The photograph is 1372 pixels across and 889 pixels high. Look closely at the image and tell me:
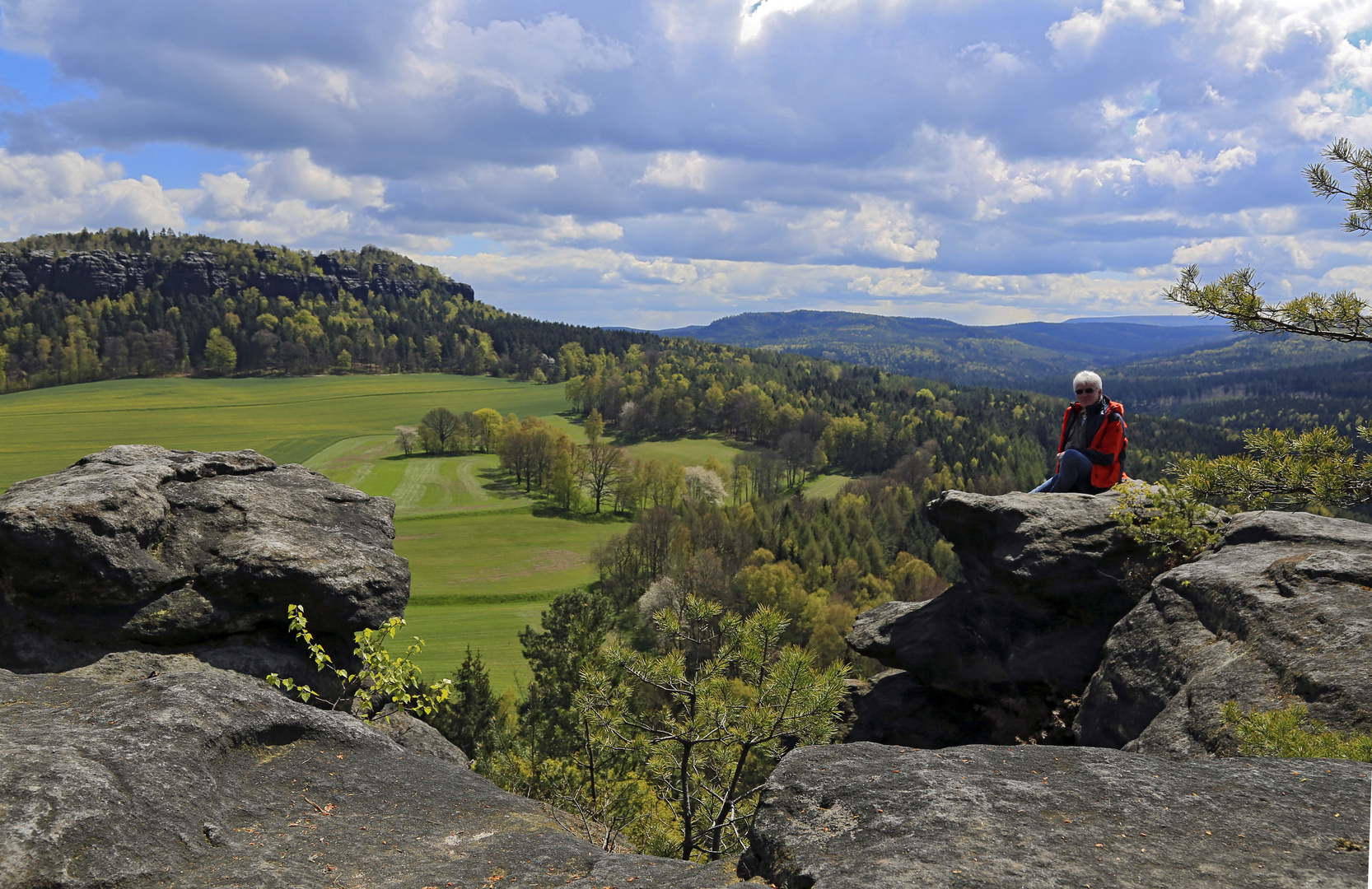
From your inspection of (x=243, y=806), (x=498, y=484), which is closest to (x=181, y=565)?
(x=243, y=806)

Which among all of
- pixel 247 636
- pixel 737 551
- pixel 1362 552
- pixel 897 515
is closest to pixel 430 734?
pixel 247 636

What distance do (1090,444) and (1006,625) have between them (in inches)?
189

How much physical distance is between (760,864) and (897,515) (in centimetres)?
11175

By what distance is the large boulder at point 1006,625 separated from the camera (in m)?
16.0

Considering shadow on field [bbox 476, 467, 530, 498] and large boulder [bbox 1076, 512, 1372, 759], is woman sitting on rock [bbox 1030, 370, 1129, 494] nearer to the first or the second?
large boulder [bbox 1076, 512, 1372, 759]

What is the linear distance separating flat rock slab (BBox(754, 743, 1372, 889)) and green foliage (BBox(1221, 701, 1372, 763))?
0.93 metres

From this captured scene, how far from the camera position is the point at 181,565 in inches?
555

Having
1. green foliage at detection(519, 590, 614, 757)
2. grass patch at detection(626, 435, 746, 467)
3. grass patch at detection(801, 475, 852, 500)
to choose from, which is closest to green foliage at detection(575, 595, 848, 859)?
green foliage at detection(519, 590, 614, 757)

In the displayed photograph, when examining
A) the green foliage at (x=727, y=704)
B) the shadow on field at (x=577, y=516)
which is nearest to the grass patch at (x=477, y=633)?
the shadow on field at (x=577, y=516)

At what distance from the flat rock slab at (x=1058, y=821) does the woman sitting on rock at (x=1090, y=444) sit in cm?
945

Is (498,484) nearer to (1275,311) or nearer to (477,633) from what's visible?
(477,633)

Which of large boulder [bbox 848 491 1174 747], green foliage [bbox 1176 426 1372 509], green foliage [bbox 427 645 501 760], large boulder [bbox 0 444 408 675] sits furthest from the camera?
green foliage [bbox 427 645 501 760]

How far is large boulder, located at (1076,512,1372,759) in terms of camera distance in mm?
9844

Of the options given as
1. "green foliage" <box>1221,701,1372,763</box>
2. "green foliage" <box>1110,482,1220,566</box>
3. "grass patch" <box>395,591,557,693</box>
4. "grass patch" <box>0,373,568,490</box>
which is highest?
"green foliage" <box>1110,482,1220,566</box>
